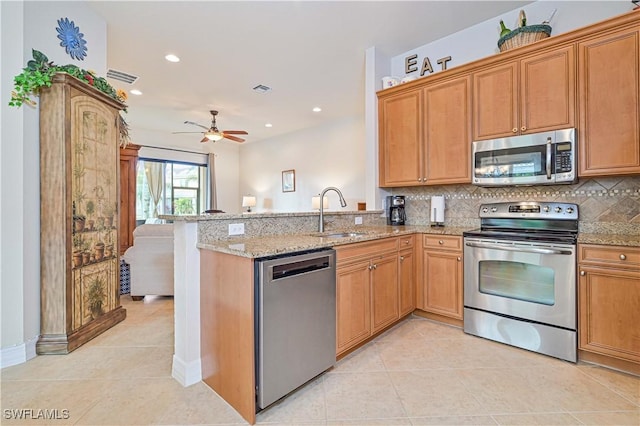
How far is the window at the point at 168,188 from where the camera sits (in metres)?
7.08

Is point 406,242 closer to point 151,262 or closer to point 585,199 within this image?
point 585,199

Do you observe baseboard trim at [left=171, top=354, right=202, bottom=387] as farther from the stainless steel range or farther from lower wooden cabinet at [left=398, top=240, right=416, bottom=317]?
the stainless steel range

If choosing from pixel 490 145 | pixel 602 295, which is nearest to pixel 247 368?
pixel 602 295

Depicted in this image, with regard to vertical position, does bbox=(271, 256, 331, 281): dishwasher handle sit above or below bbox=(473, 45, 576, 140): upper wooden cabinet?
below

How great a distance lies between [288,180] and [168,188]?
3.10m

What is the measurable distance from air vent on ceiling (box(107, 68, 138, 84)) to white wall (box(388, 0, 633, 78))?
136 inches

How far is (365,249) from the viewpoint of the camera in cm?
227

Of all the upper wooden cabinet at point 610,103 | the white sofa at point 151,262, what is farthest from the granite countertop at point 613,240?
the white sofa at point 151,262

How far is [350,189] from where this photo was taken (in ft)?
19.7

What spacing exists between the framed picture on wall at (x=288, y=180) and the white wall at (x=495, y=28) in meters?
3.87

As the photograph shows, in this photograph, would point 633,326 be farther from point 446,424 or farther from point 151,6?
point 151,6

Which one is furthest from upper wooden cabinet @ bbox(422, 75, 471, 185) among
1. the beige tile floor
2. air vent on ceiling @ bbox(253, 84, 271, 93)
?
air vent on ceiling @ bbox(253, 84, 271, 93)

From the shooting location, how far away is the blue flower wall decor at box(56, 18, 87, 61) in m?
2.49

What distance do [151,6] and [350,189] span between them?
13.8 feet
